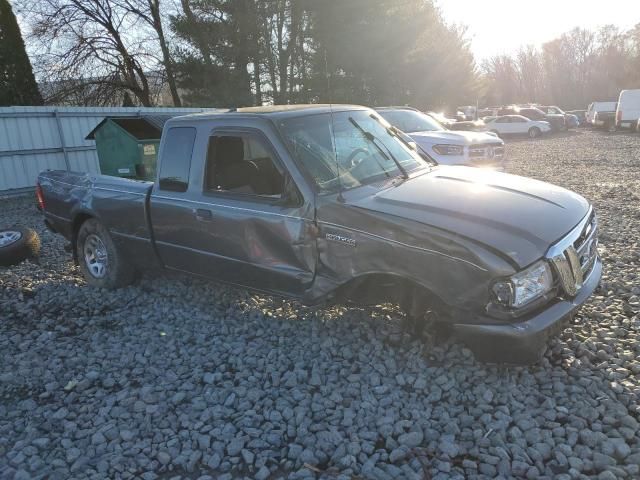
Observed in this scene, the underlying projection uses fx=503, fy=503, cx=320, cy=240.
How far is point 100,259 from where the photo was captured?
221 inches

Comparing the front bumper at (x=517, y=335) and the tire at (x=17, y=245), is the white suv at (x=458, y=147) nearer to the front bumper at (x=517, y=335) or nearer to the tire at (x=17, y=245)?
the front bumper at (x=517, y=335)

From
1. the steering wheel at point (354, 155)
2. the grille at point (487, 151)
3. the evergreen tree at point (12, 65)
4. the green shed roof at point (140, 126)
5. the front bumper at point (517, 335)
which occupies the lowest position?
the front bumper at point (517, 335)

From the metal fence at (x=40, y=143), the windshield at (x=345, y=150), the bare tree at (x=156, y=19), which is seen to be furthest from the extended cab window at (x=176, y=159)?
the bare tree at (x=156, y=19)

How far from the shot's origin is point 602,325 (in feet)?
13.0

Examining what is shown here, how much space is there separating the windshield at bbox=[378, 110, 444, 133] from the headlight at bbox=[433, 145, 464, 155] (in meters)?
1.06

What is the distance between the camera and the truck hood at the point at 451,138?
30.5 ft

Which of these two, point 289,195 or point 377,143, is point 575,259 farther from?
point 289,195

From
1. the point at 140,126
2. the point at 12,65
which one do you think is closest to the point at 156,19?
the point at 12,65

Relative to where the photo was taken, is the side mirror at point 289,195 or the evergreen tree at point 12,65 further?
the evergreen tree at point 12,65

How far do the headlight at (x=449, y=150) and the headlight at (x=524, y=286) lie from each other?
6.48 metres

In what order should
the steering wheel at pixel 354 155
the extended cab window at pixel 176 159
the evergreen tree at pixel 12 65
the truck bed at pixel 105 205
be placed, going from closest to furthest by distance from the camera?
the steering wheel at pixel 354 155 → the extended cab window at pixel 176 159 → the truck bed at pixel 105 205 → the evergreen tree at pixel 12 65

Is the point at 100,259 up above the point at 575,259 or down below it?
below

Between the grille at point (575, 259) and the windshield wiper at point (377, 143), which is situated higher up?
the windshield wiper at point (377, 143)

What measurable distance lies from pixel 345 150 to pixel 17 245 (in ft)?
15.9
